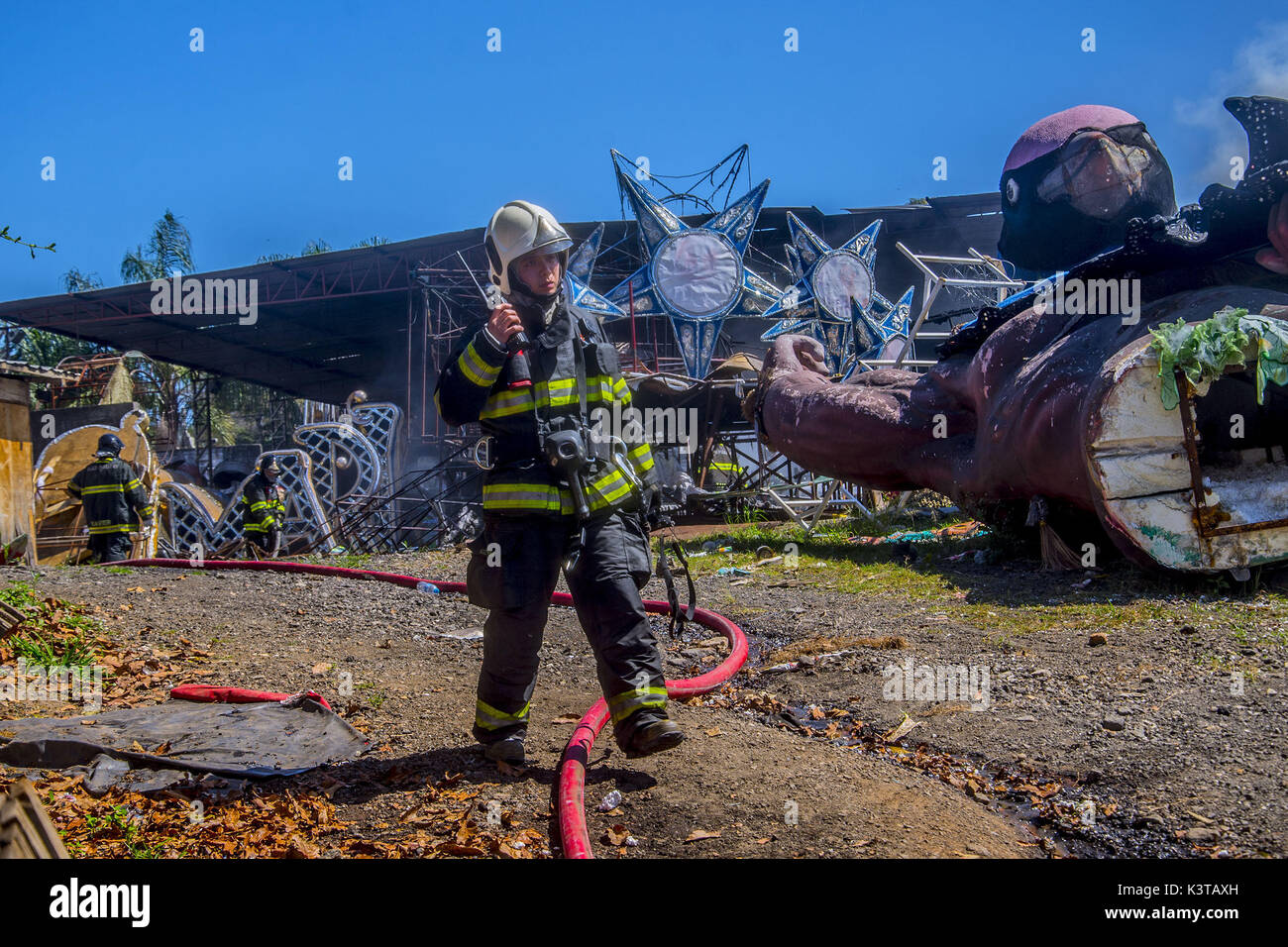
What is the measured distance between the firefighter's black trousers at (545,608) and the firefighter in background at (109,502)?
9929 mm

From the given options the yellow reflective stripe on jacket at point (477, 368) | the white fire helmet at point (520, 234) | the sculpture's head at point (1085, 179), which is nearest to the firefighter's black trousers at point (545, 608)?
the yellow reflective stripe on jacket at point (477, 368)

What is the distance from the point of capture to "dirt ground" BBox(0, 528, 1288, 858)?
252 centimetres

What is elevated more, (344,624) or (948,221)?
(948,221)

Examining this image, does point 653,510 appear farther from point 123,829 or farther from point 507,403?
point 123,829

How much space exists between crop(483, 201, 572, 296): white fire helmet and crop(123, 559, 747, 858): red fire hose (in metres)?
1.36

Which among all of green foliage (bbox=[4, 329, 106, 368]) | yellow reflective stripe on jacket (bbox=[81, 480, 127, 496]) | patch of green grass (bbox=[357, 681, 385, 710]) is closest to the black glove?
patch of green grass (bbox=[357, 681, 385, 710])

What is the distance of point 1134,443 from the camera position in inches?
199

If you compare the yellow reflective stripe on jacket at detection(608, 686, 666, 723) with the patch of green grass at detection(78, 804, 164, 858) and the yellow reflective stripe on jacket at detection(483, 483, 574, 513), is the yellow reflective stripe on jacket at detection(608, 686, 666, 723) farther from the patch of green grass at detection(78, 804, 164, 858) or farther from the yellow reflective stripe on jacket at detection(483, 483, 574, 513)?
the patch of green grass at detection(78, 804, 164, 858)

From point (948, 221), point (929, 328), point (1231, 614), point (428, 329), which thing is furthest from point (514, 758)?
point (929, 328)

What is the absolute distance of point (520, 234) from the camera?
324 cm

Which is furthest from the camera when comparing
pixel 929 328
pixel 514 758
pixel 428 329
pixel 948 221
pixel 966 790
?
pixel 929 328

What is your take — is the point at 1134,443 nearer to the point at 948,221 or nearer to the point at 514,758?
the point at 514,758

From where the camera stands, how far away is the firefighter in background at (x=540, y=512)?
3.01 meters
